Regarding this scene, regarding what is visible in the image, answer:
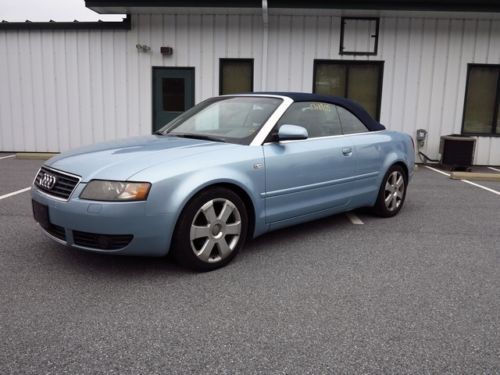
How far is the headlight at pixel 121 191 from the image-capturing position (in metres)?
3.16

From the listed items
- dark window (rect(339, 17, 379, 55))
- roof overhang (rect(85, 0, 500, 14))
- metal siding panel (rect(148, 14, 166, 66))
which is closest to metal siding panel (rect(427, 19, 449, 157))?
roof overhang (rect(85, 0, 500, 14))

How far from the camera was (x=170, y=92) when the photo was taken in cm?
1060

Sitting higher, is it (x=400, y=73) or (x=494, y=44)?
(x=494, y=44)

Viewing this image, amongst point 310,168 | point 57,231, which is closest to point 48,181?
point 57,231

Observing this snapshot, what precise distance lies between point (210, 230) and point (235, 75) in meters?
7.54

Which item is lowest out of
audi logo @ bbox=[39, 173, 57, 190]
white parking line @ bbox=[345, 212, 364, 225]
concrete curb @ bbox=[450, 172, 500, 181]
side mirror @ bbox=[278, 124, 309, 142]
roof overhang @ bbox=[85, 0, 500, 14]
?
white parking line @ bbox=[345, 212, 364, 225]

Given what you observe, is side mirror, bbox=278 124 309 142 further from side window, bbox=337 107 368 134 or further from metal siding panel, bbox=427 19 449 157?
metal siding panel, bbox=427 19 449 157

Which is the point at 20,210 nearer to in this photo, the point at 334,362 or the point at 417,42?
the point at 334,362

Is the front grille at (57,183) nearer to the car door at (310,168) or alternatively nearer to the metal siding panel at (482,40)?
the car door at (310,168)

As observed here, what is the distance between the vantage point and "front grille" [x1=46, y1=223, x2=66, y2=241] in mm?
3377

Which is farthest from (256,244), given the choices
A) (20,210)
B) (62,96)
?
(62,96)

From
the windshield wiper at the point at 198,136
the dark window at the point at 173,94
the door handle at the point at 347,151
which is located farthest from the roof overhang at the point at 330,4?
the windshield wiper at the point at 198,136

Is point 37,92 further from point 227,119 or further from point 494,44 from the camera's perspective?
point 494,44

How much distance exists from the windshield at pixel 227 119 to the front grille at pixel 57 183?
1287 mm
